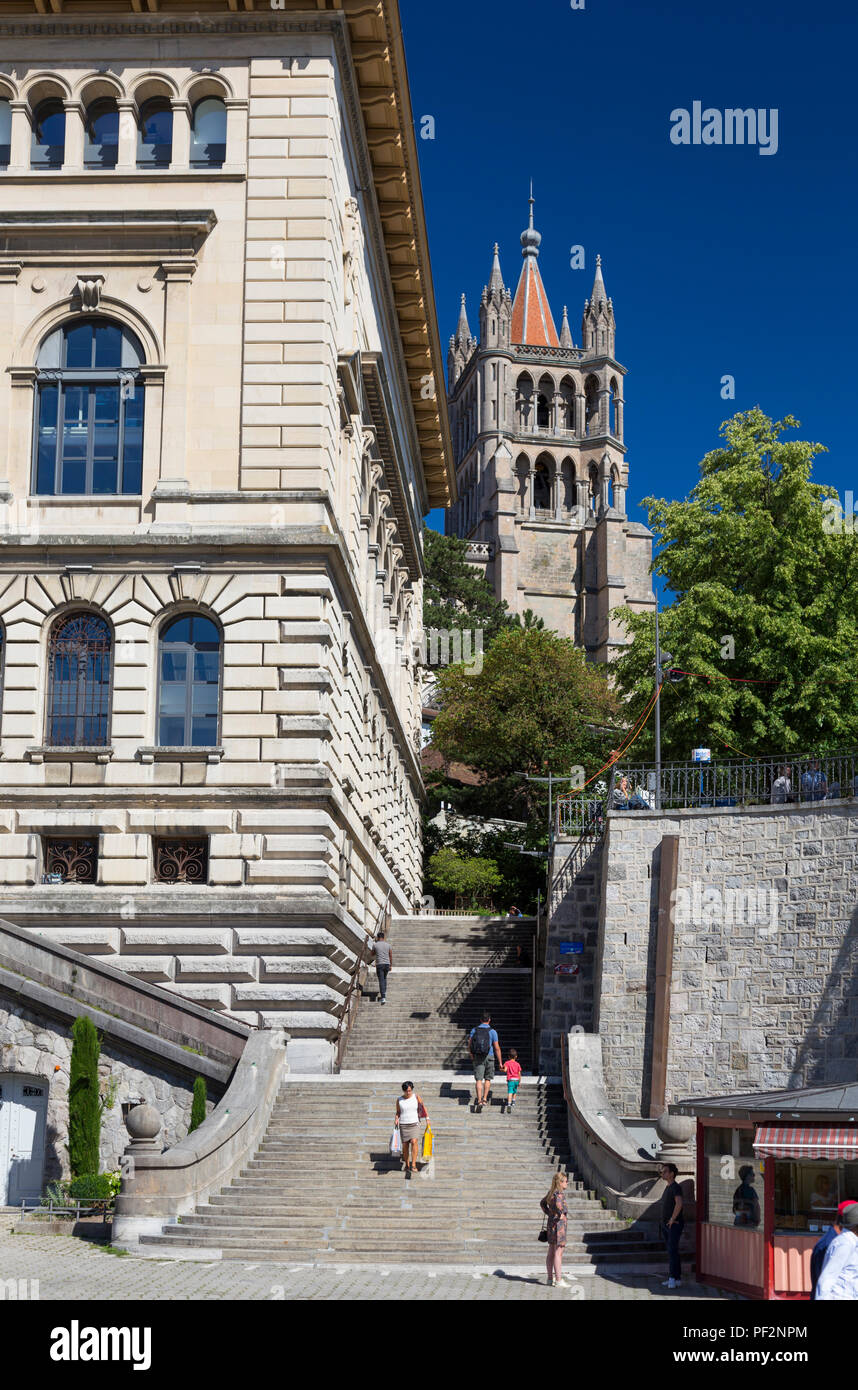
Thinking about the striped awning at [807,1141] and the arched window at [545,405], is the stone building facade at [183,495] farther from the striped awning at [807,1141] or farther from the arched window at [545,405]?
the arched window at [545,405]

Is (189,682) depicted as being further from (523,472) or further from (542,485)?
(542,485)

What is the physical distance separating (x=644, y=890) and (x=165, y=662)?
10.5m

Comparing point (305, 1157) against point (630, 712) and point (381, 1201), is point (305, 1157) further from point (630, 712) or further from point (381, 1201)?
point (630, 712)

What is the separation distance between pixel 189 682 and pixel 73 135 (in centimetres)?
1136

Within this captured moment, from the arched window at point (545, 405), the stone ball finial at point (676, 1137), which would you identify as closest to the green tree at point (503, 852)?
the stone ball finial at point (676, 1137)

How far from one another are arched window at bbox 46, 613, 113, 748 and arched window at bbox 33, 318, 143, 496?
8.75ft

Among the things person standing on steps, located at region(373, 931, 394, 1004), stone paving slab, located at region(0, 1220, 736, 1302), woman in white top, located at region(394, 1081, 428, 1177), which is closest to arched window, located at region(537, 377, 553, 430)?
person standing on steps, located at region(373, 931, 394, 1004)

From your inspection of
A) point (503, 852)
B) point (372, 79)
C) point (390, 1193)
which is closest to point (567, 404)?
point (503, 852)

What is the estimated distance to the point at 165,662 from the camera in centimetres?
3138

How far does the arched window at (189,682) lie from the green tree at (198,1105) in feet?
23.1

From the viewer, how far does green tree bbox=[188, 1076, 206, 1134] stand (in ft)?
85.0

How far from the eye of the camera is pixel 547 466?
480ft

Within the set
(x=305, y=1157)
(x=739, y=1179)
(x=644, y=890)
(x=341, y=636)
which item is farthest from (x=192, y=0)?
(x=739, y=1179)

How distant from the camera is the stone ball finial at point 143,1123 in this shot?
23.1 meters
